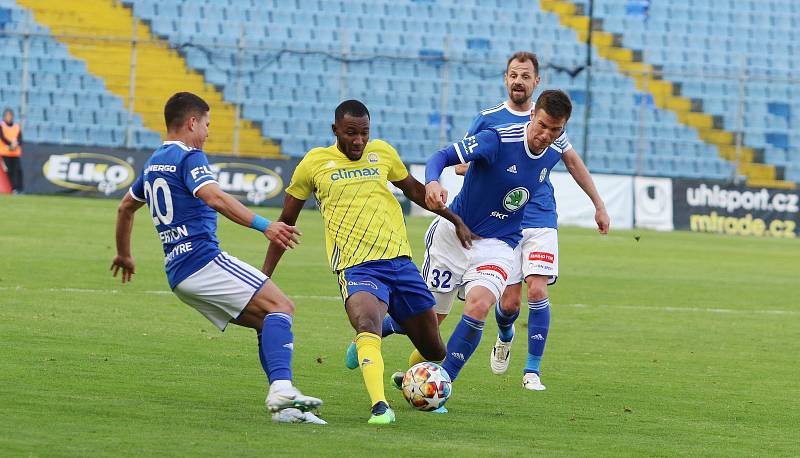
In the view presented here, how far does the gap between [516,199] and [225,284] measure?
235 cm

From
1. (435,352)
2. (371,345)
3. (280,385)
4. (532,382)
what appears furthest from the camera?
(532,382)

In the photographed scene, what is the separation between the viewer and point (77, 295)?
12.7m

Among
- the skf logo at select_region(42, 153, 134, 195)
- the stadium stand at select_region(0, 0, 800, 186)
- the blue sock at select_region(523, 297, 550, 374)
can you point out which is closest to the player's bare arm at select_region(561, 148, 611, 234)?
the blue sock at select_region(523, 297, 550, 374)

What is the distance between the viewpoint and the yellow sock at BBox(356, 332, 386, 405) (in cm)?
702

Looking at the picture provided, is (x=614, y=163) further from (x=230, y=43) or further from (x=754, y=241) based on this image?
(x=230, y=43)

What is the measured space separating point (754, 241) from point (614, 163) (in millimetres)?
6196

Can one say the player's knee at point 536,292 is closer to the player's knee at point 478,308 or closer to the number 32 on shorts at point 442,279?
the number 32 on shorts at point 442,279

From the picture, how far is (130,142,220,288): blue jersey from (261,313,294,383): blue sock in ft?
1.69

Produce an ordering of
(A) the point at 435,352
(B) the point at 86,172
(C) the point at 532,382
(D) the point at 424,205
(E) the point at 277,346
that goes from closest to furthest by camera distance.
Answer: (E) the point at 277,346 → (D) the point at 424,205 → (A) the point at 435,352 → (C) the point at 532,382 → (B) the point at 86,172

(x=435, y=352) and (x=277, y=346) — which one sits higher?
(x=277, y=346)

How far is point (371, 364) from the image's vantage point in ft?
23.1

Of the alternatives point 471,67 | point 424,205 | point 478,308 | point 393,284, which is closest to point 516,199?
point 478,308

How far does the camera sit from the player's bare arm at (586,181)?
9.26 meters

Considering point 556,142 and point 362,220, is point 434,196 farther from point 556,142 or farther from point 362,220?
point 556,142
